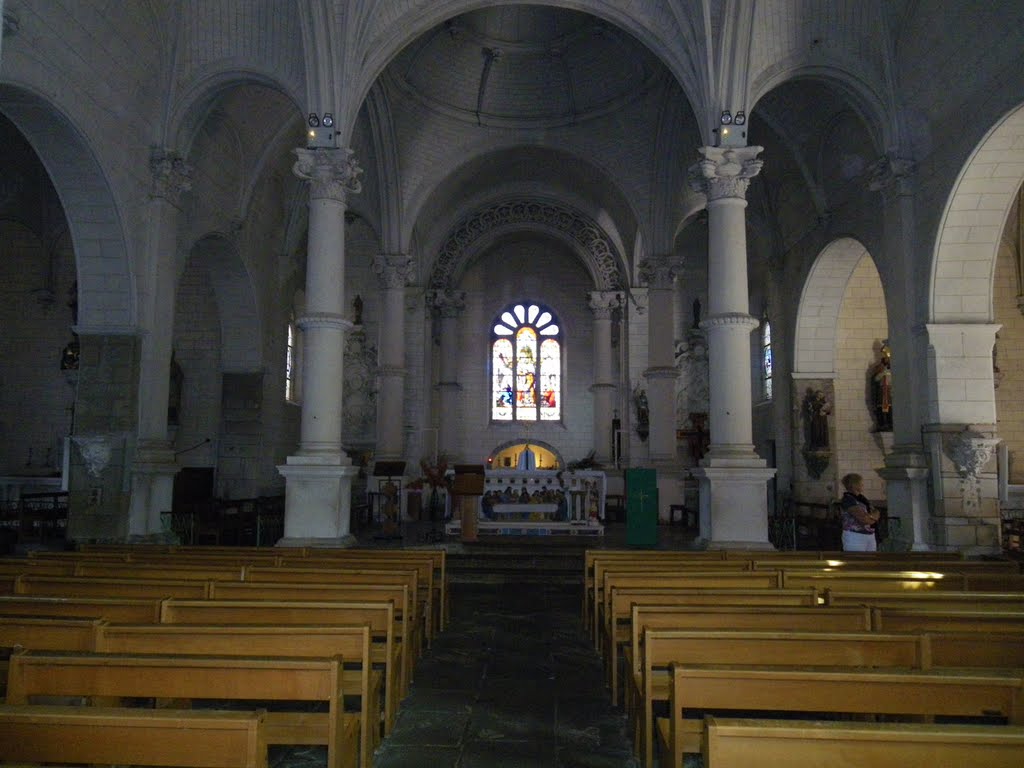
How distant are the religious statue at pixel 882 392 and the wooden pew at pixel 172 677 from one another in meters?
16.8

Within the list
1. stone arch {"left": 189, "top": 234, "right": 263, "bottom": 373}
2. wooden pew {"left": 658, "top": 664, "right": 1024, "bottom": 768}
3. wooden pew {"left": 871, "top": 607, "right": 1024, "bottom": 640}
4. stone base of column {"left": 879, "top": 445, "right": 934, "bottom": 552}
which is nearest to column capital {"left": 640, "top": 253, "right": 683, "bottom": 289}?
stone base of column {"left": 879, "top": 445, "right": 934, "bottom": 552}

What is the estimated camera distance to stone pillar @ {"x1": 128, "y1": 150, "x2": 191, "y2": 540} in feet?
40.3

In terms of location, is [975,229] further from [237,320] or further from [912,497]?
[237,320]

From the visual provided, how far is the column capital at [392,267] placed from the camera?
62.8 ft

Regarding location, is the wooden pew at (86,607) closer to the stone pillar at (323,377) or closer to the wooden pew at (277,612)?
the wooden pew at (277,612)

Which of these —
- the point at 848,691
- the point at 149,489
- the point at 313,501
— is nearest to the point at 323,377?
the point at 313,501

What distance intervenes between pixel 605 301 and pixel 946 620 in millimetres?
20457

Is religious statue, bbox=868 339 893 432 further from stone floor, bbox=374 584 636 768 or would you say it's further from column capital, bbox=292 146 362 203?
column capital, bbox=292 146 362 203

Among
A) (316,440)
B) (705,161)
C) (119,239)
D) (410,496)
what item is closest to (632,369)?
(410,496)

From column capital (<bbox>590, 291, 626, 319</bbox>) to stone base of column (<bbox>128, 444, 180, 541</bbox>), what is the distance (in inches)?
585

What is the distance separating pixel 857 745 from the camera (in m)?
2.18

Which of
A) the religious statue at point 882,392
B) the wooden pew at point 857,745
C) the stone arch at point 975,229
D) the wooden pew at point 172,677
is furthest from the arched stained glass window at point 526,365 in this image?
the wooden pew at point 857,745

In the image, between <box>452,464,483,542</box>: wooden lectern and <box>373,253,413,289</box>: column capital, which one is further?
<box>373,253,413,289</box>: column capital

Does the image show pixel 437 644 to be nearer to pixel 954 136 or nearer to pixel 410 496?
pixel 954 136
